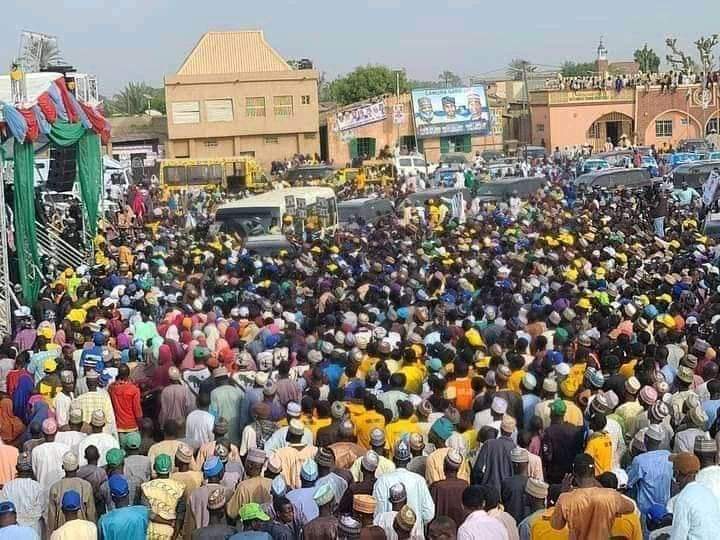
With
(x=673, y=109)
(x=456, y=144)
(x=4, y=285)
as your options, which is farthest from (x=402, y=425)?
(x=673, y=109)

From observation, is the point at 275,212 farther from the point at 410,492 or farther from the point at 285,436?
the point at 410,492

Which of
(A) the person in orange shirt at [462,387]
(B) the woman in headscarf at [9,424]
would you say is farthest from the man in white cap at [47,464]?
(A) the person in orange shirt at [462,387]

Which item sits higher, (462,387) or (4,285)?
(4,285)

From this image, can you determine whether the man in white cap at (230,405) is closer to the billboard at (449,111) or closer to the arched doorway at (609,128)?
the billboard at (449,111)

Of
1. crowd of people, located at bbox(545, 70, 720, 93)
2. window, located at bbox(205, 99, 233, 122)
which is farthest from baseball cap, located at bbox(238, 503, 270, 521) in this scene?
crowd of people, located at bbox(545, 70, 720, 93)

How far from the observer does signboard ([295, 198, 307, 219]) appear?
20.5m

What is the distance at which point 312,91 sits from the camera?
4394 cm

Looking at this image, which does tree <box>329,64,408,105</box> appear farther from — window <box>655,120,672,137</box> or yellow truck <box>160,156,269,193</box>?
yellow truck <box>160,156,269,193</box>

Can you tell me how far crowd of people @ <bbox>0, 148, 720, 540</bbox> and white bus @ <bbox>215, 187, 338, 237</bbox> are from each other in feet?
10.4

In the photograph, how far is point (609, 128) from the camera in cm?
4800

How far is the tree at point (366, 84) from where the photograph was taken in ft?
191

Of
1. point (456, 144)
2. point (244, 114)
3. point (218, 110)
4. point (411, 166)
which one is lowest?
point (411, 166)

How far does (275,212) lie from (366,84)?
39664 mm

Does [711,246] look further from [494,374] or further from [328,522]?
[328,522]
